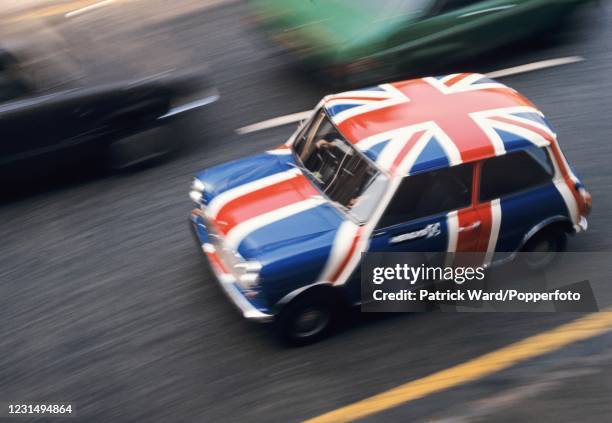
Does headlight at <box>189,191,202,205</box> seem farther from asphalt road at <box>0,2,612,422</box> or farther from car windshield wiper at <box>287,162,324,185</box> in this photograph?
car windshield wiper at <box>287,162,324,185</box>

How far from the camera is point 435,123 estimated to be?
20.4 ft

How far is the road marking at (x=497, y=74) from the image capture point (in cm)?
873

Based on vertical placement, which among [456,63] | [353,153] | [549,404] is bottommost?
[549,404]

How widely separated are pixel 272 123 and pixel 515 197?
3.37 metres

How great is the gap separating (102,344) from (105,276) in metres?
0.83

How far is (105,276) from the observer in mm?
6797

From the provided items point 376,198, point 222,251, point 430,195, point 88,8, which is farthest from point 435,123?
point 88,8

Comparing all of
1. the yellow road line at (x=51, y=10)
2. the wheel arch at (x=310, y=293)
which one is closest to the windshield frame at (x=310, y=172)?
the wheel arch at (x=310, y=293)

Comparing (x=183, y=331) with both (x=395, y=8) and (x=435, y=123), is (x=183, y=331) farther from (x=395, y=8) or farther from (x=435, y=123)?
(x=395, y=8)

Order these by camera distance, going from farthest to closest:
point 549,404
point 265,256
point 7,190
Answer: point 7,190 < point 265,256 < point 549,404

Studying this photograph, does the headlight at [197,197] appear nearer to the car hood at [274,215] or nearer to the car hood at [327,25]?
the car hood at [274,215]

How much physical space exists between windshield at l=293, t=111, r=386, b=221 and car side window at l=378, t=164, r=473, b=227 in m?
0.16

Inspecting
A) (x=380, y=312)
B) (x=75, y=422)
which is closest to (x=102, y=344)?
(x=75, y=422)

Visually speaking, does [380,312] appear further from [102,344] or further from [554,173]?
[102,344]
